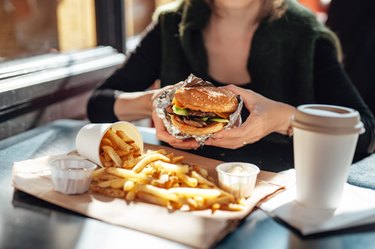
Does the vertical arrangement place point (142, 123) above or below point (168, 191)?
below

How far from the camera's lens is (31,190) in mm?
1147

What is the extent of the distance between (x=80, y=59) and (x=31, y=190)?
1382 millimetres

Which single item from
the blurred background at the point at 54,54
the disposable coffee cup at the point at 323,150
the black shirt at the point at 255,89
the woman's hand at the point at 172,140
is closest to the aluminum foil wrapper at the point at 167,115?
the woman's hand at the point at 172,140

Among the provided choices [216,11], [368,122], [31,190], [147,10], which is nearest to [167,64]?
[216,11]

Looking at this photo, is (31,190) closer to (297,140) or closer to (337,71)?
(297,140)

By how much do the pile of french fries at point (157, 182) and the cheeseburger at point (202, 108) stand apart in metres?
0.12

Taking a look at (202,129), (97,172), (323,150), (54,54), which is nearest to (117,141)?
(97,172)

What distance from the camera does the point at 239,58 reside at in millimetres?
1981

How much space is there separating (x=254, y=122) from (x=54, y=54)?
1295 mm

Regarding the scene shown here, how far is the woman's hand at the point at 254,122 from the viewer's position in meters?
1.38

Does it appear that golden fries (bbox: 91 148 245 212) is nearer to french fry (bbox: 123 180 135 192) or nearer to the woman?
french fry (bbox: 123 180 135 192)

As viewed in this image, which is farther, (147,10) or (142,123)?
(147,10)

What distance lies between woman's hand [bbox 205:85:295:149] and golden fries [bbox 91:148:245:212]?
18cm

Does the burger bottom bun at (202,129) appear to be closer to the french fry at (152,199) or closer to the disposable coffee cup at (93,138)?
the disposable coffee cup at (93,138)
